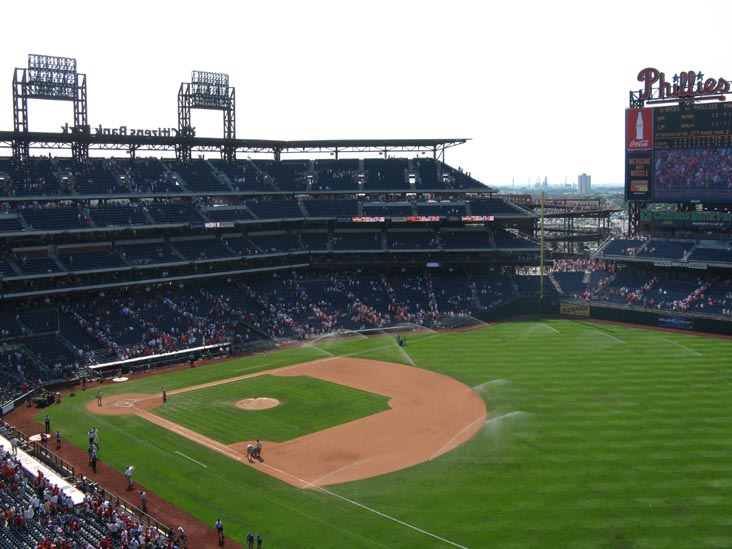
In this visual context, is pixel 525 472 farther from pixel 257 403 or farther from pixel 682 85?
pixel 682 85

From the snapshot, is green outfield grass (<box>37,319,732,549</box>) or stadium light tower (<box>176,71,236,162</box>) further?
stadium light tower (<box>176,71,236,162</box>)

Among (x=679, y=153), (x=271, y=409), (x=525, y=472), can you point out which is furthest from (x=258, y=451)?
(x=679, y=153)

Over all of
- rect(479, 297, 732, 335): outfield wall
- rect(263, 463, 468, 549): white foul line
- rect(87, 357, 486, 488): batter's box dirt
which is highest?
rect(479, 297, 732, 335): outfield wall

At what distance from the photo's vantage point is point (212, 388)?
43281mm

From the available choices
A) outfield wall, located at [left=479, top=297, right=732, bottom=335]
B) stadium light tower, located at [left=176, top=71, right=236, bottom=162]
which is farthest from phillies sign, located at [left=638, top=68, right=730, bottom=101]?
stadium light tower, located at [left=176, top=71, right=236, bottom=162]

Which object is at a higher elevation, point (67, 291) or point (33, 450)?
point (67, 291)

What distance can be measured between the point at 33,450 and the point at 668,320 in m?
50.1

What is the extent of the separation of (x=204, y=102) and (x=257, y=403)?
137 feet

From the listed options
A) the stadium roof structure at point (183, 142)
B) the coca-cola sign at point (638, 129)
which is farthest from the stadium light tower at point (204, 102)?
the coca-cola sign at point (638, 129)

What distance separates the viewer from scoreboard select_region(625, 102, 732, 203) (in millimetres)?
59594

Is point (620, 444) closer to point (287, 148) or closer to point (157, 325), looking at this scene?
point (157, 325)

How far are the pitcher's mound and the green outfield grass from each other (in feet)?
5.72

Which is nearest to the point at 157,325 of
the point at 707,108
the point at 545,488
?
the point at 545,488

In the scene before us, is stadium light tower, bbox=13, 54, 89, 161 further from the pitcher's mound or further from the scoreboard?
the scoreboard
